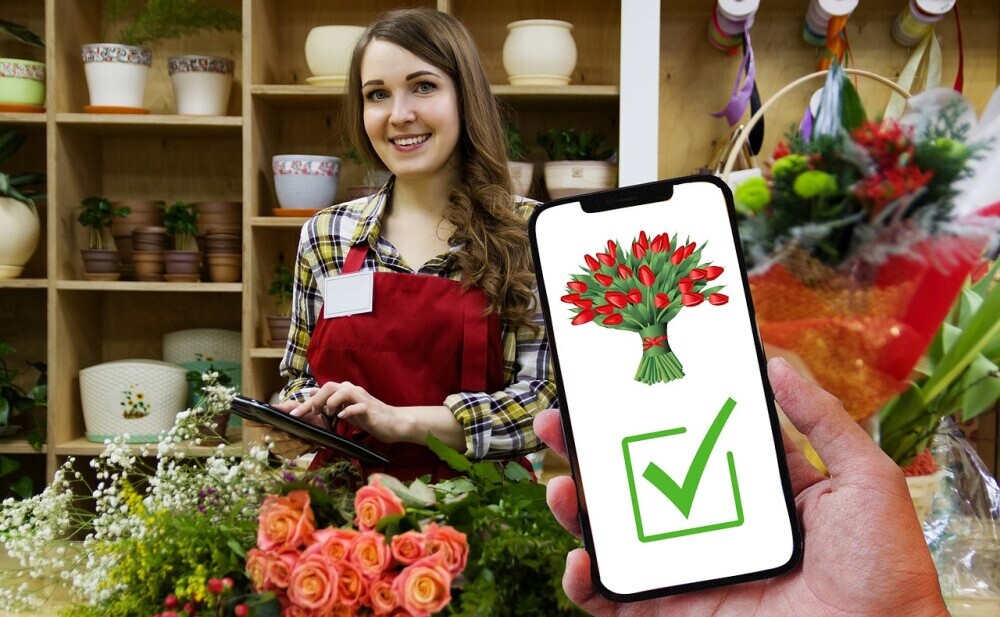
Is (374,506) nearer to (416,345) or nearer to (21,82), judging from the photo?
(416,345)

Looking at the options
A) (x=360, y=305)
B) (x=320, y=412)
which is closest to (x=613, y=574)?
(x=320, y=412)

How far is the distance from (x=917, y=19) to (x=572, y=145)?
0.99 meters

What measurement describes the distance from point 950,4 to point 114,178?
2.47 meters

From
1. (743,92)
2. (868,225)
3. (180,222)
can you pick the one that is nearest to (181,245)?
(180,222)

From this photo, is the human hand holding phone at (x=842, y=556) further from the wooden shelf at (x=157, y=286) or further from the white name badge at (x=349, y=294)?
the wooden shelf at (x=157, y=286)

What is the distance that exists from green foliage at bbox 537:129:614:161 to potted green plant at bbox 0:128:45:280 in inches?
57.7

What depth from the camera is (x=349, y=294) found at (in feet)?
4.54

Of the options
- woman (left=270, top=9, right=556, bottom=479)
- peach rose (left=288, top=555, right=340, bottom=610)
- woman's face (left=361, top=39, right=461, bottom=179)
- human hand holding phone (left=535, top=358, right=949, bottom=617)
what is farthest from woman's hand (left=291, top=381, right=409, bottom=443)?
human hand holding phone (left=535, top=358, right=949, bottom=617)

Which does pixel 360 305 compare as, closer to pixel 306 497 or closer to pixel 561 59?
pixel 306 497

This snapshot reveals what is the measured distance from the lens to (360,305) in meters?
1.37

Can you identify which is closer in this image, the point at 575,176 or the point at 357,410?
the point at 357,410

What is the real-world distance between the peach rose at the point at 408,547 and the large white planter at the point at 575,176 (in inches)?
65.8

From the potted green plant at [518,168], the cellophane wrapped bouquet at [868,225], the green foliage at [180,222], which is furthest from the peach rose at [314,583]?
the green foliage at [180,222]

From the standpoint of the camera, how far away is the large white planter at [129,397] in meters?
2.45
